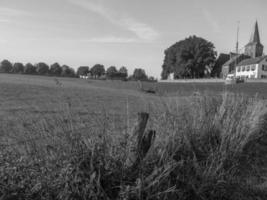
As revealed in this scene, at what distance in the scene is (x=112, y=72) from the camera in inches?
3807

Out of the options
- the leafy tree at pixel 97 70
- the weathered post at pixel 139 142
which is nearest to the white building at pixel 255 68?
the leafy tree at pixel 97 70

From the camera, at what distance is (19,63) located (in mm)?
94562

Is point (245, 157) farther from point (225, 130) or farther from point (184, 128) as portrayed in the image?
point (184, 128)

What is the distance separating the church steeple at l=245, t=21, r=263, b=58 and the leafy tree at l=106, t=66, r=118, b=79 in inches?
1851

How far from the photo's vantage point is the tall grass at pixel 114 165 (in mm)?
2361

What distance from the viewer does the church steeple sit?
82438 millimetres

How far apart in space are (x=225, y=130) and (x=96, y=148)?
2.41 metres

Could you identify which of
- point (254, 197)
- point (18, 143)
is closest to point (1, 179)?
point (18, 143)

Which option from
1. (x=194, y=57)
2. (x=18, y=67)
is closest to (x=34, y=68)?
(x=18, y=67)

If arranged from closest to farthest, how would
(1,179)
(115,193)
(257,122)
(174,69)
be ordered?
1. (1,179)
2. (115,193)
3. (257,122)
4. (174,69)

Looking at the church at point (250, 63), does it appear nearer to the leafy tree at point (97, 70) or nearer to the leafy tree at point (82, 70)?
the leafy tree at point (97, 70)

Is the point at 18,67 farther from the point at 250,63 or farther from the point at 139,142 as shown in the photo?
the point at 139,142

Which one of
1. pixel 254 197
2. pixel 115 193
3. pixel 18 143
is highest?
pixel 18 143

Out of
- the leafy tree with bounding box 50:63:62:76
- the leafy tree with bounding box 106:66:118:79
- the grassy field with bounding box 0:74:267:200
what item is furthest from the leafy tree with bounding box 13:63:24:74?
the grassy field with bounding box 0:74:267:200
